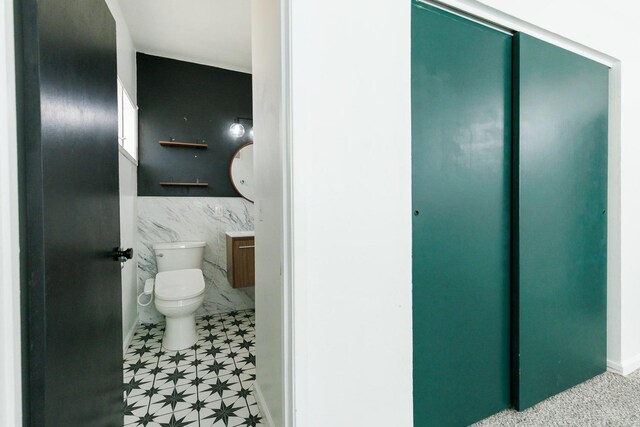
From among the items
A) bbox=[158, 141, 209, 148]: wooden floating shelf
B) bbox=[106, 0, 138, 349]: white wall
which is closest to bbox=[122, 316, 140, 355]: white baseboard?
bbox=[106, 0, 138, 349]: white wall

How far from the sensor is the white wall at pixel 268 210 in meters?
1.18

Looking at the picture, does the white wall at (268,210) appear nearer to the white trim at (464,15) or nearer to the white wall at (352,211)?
the white wall at (352,211)

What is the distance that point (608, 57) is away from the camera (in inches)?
68.9

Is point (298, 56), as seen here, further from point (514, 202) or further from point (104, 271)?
point (514, 202)

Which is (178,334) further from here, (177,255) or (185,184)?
(185,184)

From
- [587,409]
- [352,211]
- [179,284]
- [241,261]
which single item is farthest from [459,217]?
[179,284]

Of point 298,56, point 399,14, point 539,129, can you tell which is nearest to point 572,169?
point 539,129

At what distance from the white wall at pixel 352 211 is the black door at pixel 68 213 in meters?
0.66

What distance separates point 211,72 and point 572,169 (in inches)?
130

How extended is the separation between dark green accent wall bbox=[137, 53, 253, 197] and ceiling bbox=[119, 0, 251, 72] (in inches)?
6.0

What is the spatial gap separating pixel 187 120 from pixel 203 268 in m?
1.58

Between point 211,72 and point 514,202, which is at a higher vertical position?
point 211,72

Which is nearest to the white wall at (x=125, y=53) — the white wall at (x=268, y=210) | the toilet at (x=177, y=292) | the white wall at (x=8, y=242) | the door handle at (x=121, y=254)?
the white wall at (x=268, y=210)

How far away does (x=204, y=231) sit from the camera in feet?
9.96
